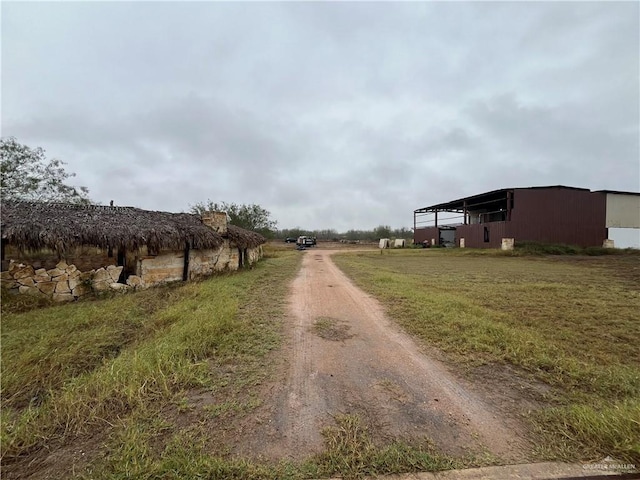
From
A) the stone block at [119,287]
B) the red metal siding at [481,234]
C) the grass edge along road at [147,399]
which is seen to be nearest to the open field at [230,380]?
the grass edge along road at [147,399]

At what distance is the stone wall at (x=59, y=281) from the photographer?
277 inches

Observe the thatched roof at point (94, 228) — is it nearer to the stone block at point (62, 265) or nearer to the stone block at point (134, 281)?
the stone block at point (62, 265)

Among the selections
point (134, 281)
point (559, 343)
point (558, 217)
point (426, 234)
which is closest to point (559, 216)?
point (558, 217)

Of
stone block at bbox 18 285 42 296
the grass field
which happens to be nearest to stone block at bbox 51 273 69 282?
stone block at bbox 18 285 42 296

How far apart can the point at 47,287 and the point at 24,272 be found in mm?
618

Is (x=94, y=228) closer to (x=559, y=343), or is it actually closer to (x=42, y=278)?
(x=42, y=278)

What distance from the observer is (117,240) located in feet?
27.5

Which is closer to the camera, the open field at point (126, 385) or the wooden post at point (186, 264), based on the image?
the open field at point (126, 385)

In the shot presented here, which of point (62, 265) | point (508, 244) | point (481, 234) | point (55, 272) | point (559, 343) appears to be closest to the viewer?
point (559, 343)

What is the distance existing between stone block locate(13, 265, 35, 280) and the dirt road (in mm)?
7664

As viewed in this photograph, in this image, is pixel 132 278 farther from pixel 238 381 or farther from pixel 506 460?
pixel 506 460

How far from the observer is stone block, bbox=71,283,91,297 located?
25.3ft

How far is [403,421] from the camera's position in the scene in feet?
8.34

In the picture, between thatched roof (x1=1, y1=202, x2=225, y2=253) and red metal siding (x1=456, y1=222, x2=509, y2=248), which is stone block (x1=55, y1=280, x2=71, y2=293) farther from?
red metal siding (x1=456, y1=222, x2=509, y2=248)
